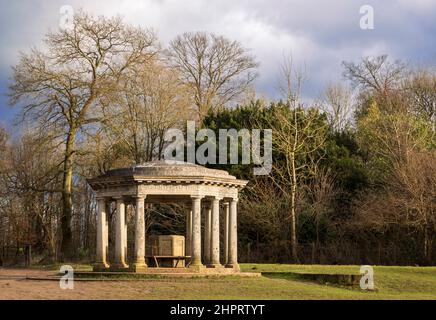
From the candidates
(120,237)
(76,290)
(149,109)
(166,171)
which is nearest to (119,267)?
(120,237)

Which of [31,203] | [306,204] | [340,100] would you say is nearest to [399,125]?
[306,204]

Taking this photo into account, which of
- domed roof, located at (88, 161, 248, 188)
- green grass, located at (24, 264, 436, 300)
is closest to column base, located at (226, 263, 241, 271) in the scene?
green grass, located at (24, 264, 436, 300)

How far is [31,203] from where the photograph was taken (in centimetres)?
5747

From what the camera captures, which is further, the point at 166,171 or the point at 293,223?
the point at 293,223

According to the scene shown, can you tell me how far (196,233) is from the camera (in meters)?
32.7

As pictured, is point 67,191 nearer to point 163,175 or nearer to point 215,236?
point 215,236

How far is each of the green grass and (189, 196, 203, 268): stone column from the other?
69.0 inches

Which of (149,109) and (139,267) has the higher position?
(149,109)

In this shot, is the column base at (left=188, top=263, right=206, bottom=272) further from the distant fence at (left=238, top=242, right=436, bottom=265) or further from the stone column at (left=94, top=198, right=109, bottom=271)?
the distant fence at (left=238, top=242, right=436, bottom=265)

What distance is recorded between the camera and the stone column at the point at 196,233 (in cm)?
3234

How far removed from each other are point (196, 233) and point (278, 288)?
5.99 meters

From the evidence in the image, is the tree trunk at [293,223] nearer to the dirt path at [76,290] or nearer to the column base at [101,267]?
the column base at [101,267]

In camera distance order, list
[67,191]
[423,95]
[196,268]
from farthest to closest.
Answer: [423,95]
[67,191]
[196,268]
